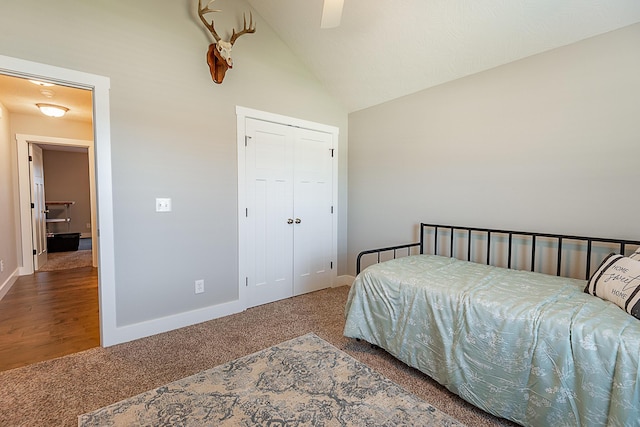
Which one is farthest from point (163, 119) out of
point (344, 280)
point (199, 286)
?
point (344, 280)

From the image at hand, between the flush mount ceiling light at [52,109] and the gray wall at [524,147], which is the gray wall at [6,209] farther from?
the gray wall at [524,147]

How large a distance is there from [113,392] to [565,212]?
3.20 metres

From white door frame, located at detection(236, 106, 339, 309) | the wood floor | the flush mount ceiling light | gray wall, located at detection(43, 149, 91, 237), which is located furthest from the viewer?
gray wall, located at detection(43, 149, 91, 237)

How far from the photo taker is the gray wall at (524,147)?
1.93 metres

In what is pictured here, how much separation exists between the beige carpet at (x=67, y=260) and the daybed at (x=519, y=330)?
503 cm

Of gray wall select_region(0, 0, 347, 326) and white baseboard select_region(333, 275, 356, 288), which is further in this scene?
white baseboard select_region(333, 275, 356, 288)

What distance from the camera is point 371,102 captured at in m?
3.44

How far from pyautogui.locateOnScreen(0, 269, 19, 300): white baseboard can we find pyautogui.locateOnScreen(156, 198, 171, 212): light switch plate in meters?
2.57

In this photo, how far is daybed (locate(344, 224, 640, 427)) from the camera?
121 centimetres

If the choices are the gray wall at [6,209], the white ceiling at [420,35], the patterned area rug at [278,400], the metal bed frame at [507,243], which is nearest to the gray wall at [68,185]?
the gray wall at [6,209]

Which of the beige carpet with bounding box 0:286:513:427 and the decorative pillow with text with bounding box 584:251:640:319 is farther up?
the decorative pillow with text with bounding box 584:251:640:319

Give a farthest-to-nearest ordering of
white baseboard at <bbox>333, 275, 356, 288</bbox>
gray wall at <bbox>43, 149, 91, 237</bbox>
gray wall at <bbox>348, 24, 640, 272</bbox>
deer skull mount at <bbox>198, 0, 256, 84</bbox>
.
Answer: gray wall at <bbox>43, 149, 91, 237</bbox>, white baseboard at <bbox>333, 275, 356, 288</bbox>, deer skull mount at <bbox>198, 0, 256, 84</bbox>, gray wall at <bbox>348, 24, 640, 272</bbox>

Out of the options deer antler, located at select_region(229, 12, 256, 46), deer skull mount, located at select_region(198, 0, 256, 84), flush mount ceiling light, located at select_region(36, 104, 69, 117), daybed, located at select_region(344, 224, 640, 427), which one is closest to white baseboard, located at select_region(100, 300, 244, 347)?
daybed, located at select_region(344, 224, 640, 427)

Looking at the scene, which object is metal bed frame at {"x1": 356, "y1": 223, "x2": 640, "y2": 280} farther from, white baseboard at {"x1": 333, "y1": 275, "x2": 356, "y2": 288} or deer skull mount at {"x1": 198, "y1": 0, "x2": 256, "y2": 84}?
deer skull mount at {"x1": 198, "y1": 0, "x2": 256, "y2": 84}
